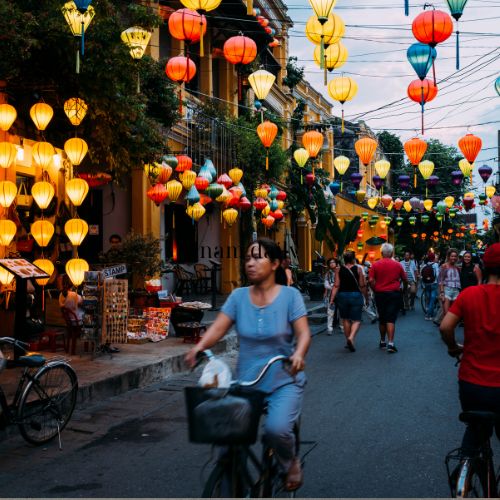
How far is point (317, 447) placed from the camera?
18.9 ft

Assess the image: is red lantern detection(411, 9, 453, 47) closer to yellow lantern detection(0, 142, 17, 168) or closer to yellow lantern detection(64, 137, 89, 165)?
yellow lantern detection(64, 137, 89, 165)

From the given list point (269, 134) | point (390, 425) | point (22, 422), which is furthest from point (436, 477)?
point (269, 134)

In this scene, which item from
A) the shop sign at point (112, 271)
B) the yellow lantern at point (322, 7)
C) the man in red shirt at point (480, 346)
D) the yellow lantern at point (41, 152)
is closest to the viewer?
the man in red shirt at point (480, 346)

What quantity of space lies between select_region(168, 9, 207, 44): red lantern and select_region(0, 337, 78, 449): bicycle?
264 inches

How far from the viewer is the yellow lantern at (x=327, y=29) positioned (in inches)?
418

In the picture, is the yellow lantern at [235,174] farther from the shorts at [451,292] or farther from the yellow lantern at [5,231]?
the yellow lantern at [5,231]

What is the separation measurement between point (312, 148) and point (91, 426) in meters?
12.4

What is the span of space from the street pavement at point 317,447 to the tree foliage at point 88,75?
4146mm

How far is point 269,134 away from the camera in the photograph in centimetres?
1623

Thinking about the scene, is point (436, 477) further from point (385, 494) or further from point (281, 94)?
point (281, 94)

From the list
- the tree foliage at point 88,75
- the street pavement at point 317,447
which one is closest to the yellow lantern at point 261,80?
the tree foliage at point 88,75

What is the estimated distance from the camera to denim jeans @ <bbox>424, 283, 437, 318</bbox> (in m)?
17.7

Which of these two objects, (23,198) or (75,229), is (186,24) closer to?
(75,229)

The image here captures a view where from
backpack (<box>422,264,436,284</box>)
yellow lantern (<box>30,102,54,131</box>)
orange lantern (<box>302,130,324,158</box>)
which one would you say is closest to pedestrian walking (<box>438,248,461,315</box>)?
backpack (<box>422,264,436,284</box>)
